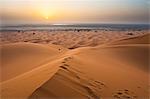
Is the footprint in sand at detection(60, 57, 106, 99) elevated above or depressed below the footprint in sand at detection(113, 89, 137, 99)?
above

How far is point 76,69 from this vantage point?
3285 millimetres

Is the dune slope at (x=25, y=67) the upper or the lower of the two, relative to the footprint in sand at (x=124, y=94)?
upper

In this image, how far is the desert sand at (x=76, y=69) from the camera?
271 centimetres

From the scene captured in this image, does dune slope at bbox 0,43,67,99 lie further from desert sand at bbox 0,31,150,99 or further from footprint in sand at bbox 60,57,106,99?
footprint in sand at bbox 60,57,106,99

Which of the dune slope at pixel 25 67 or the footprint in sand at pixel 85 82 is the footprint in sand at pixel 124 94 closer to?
the footprint in sand at pixel 85 82

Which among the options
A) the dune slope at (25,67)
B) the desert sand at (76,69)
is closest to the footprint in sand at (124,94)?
the desert sand at (76,69)

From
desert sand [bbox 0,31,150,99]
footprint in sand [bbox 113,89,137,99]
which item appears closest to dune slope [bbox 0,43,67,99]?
desert sand [bbox 0,31,150,99]

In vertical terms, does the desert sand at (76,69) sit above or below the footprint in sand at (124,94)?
above

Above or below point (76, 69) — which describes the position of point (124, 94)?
below

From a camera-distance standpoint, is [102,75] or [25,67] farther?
[25,67]

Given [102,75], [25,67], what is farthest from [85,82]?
[25,67]

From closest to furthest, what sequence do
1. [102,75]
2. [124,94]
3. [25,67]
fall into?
[124,94] < [102,75] < [25,67]

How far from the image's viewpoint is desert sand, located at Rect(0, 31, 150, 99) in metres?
2.71

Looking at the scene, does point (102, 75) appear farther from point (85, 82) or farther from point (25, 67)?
point (25, 67)
